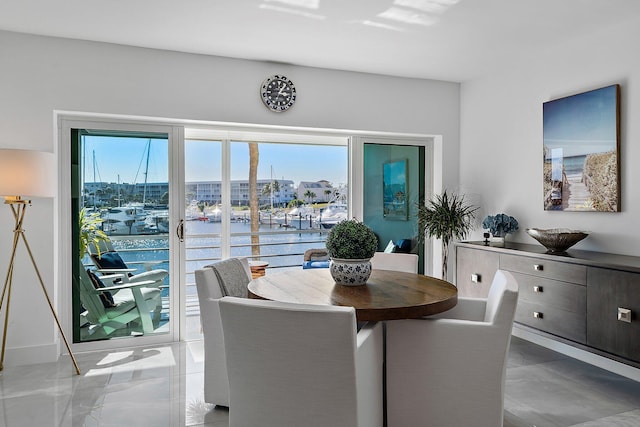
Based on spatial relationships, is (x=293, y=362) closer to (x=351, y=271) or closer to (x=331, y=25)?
(x=351, y=271)

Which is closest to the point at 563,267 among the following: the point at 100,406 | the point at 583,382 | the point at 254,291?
the point at 583,382

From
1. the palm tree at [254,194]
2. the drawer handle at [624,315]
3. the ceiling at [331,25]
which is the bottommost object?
the drawer handle at [624,315]

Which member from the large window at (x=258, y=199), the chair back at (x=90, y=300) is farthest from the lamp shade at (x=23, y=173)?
the large window at (x=258, y=199)

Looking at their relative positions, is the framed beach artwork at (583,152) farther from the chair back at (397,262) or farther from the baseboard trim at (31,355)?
the baseboard trim at (31,355)

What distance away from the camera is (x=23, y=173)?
316cm

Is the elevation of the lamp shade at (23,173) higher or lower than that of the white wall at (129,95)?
lower

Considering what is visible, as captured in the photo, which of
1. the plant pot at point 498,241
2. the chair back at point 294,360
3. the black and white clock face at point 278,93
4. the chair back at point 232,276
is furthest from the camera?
Result: the black and white clock face at point 278,93

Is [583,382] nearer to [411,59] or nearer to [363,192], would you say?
[363,192]

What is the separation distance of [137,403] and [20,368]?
1.31 m

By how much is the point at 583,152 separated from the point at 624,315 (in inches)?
54.7

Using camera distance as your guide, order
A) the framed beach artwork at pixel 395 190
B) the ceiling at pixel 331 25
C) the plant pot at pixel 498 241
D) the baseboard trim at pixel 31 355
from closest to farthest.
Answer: the ceiling at pixel 331 25 < the baseboard trim at pixel 31 355 < the plant pot at pixel 498 241 < the framed beach artwork at pixel 395 190

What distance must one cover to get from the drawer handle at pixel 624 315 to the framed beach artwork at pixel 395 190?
2537 millimetres

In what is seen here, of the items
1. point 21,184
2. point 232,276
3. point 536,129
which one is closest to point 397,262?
point 232,276

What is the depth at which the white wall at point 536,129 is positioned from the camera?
10.7ft
